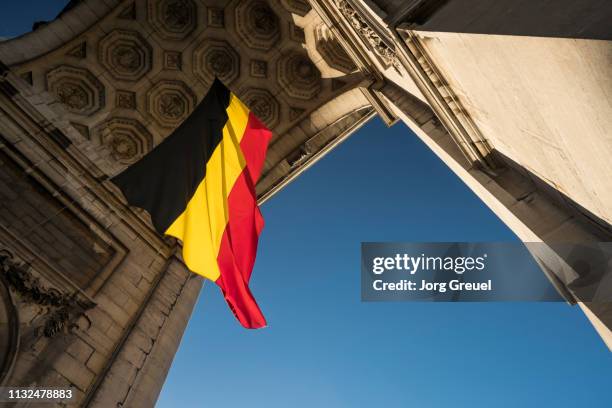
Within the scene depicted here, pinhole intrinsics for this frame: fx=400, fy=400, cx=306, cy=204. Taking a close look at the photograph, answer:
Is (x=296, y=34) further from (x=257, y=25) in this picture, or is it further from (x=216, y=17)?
(x=216, y=17)

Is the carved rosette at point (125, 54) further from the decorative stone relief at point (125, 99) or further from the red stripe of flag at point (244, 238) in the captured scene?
the red stripe of flag at point (244, 238)

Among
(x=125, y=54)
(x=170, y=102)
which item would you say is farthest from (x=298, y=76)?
(x=125, y=54)

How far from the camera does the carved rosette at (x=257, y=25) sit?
540 inches

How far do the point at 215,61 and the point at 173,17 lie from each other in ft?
6.14

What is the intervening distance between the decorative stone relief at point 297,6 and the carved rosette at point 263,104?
112 inches

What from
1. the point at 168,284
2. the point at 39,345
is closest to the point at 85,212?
the point at 168,284

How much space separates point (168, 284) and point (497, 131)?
804 centimetres

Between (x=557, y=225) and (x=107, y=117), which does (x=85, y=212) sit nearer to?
(x=107, y=117)

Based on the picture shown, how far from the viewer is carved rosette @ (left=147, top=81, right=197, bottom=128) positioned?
43.3 feet

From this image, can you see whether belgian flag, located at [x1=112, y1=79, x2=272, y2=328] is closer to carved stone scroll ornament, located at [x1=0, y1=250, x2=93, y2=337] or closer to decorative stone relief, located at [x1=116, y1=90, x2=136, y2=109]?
carved stone scroll ornament, located at [x1=0, y1=250, x2=93, y2=337]

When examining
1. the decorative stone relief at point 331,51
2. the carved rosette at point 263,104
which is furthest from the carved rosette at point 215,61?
the decorative stone relief at point 331,51

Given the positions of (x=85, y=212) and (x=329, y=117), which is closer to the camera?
(x=85, y=212)

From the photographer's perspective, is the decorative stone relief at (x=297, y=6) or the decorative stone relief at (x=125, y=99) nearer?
the decorative stone relief at (x=125, y=99)

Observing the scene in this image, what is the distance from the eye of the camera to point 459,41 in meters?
4.06
